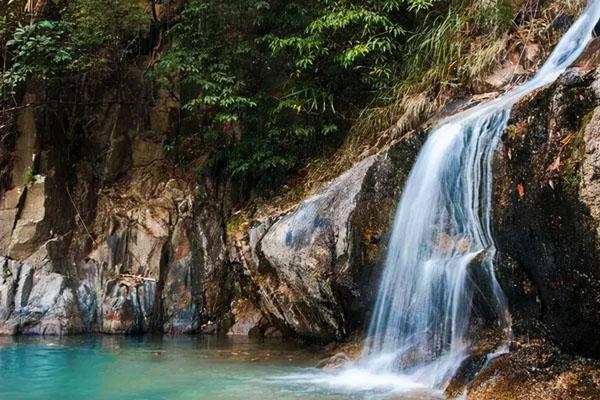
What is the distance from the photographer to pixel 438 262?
5965mm

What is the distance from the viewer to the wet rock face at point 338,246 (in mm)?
6676

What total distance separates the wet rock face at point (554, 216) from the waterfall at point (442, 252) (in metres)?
0.30

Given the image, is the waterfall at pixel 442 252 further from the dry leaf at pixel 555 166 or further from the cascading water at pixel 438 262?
the dry leaf at pixel 555 166

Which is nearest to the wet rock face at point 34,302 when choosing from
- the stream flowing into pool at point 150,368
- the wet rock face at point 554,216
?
the stream flowing into pool at point 150,368

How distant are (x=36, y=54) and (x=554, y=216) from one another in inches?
343

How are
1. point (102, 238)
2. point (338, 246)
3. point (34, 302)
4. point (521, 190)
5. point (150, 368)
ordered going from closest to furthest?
point (521, 190) → point (150, 368) → point (338, 246) → point (34, 302) → point (102, 238)

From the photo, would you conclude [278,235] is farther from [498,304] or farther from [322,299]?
[498,304]

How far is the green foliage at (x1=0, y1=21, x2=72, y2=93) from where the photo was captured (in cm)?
951

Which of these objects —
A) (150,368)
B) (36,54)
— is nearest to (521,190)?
(150,368)

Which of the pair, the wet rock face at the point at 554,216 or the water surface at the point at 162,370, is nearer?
the wet rock face at the point at 554,216

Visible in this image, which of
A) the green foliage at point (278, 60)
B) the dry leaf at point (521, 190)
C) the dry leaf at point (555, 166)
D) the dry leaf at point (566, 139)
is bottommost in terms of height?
the dry leaf at point (521, 190)

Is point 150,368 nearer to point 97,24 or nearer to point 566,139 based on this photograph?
point 566,139

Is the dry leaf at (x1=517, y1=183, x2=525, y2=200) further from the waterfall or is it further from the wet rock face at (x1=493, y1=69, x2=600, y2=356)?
the waterfall

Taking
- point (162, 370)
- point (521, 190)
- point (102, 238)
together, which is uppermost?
point (102, 238)
